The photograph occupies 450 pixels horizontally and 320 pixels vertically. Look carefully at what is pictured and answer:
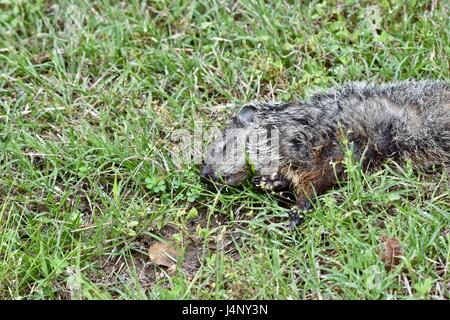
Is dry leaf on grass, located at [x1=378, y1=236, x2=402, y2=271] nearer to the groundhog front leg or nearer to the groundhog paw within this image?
the groundhog front leg

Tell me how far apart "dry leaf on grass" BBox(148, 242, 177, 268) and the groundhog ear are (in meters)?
1.26

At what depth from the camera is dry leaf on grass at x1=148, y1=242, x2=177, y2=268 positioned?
17.7 ft

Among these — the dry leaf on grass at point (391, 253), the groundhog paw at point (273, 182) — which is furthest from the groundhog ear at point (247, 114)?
the dry leaf on grass at point (391, 253)

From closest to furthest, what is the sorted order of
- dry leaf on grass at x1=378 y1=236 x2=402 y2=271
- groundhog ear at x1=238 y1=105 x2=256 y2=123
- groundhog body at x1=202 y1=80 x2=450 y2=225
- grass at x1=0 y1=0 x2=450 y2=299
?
dry leaf on grass at x1=378 y1=236 x2=402 y2=271, grass at x1=0 y1=0 x2=450 y2=299, groundhog body at x1=202 y1=80 x2=450 y2=225, groundhog ear at x1=238 y1=105 x2=256 y2=123

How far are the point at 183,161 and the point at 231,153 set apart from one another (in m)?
0.44

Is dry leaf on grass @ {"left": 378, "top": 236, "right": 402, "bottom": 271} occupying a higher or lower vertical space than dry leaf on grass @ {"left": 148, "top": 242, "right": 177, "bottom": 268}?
higher

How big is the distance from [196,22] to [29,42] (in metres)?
1.70

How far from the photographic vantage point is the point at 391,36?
22.2 feet

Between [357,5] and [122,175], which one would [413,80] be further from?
[122,175]

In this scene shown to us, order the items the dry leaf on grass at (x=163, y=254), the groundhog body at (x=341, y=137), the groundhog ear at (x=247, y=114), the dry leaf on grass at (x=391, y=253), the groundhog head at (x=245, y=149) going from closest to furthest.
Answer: the dry leaf on grass at (x=391, y=253) → the dry leaf on grass at (x=163, y=254) → the groundhog body at (x=341, y=137) → the groundhog head at (x=245, y=149) → the groundhog ear at (x=247, y=114)

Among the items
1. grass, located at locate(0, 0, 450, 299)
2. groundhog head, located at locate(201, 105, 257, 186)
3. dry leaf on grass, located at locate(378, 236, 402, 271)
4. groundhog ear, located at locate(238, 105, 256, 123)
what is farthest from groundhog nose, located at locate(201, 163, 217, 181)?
→ dry leaf on grass, located at locate(378, 236, 402, 271)

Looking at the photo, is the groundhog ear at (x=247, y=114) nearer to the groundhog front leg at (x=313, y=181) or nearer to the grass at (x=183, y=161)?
the grass at (x=183, y=161)

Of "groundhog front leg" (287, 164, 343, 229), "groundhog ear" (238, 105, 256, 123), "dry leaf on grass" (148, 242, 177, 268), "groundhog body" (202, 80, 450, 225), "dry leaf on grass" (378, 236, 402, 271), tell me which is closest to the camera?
"dry leaf on grass" (378, 236, 402, 271)

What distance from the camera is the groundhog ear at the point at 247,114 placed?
6.06 m
